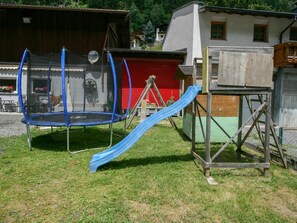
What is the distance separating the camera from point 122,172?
5.47m

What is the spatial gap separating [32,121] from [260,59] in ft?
19.9

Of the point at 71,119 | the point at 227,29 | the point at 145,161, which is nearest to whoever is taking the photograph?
the point at 145,161

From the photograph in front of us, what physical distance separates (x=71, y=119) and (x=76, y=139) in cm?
125

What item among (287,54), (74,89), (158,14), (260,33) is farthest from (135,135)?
(158,14)

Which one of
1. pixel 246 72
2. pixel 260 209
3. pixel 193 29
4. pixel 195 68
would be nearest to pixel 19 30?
pixel 193 29

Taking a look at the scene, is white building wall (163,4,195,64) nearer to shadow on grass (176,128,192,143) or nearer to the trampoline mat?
shadow on grass (176,128,192,143)

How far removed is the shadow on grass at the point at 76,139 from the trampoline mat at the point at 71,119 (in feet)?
2.57

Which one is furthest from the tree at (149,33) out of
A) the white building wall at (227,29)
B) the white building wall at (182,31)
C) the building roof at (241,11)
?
the building roof at (241,11)

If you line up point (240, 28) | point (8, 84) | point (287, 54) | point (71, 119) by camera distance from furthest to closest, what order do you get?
point (8, 84) < point (240, 28) < point (287, 54) < point (71, 119)

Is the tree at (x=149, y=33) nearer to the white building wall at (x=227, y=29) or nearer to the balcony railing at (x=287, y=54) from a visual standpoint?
→ the white building wall at (x=227, y=29)

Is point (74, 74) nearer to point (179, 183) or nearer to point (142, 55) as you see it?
point (142, 55)

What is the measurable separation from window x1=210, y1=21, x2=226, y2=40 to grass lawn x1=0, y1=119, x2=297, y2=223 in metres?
11.1

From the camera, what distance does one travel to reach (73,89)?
10.9 metres

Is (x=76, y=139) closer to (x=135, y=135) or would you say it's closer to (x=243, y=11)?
(x=135, y=135)
